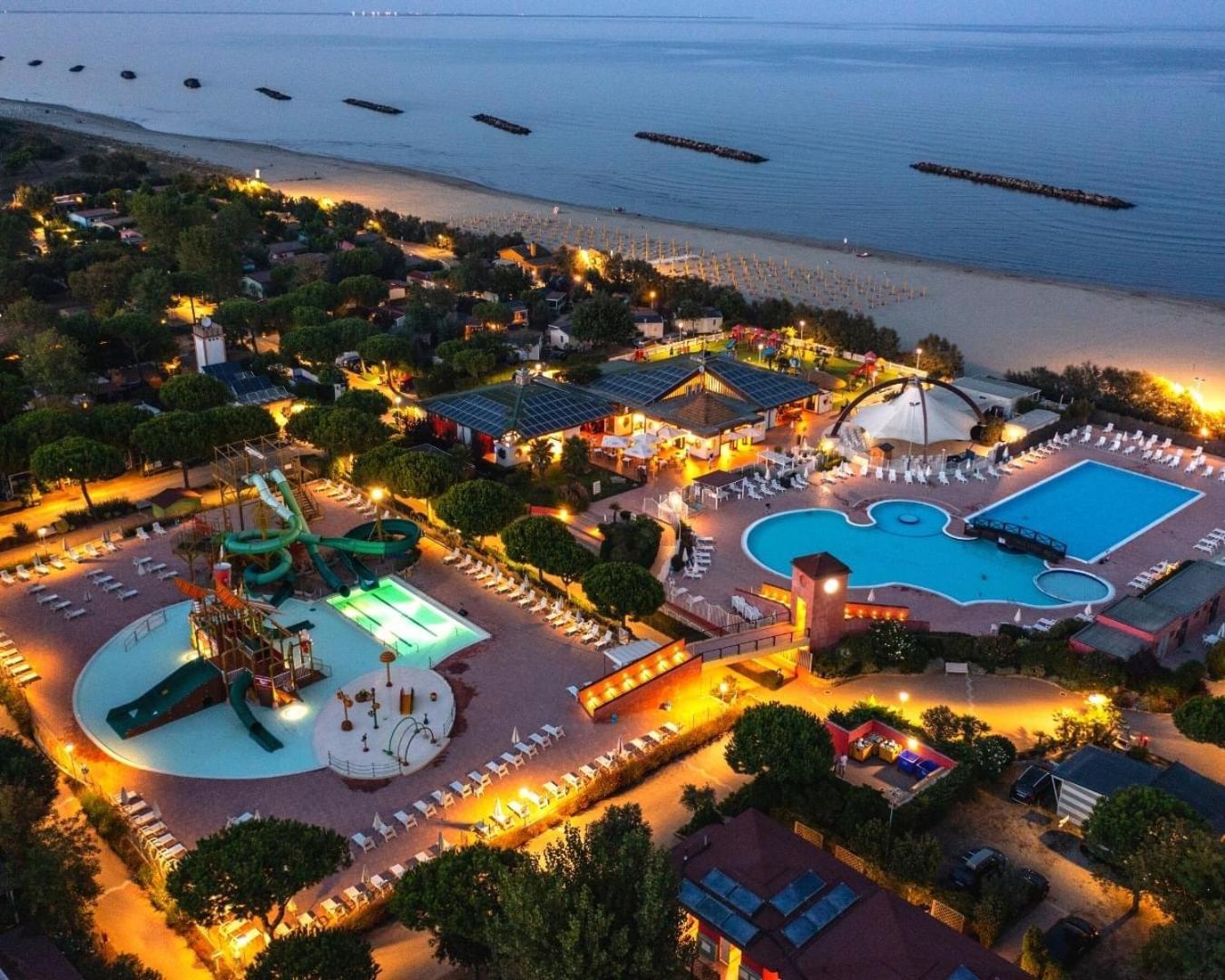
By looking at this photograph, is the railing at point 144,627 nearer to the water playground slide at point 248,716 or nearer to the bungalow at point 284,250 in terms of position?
the water playground slide at point 248,716

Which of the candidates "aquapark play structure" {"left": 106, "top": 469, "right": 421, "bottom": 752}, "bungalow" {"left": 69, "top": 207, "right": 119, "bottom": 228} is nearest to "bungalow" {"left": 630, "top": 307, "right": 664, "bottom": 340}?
"aquapark play structure" {"left": 106, "top": 469, "right": 421, "bottom": 752}

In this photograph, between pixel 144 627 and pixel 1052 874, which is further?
pixel 144 627

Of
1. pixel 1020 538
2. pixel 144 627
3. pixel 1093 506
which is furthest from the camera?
pixel 1093 506

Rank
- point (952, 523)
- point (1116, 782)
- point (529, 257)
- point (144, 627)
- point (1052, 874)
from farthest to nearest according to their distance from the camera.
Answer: point (529, 257)
point (952, 523)
point (144, 627)
point (1116, 782)
point (1052, 874)

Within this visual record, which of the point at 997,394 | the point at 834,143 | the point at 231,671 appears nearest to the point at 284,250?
the point at 997,394

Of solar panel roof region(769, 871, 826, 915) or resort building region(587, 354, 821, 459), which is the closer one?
solar panel roof region(769, 871, 826, 915)

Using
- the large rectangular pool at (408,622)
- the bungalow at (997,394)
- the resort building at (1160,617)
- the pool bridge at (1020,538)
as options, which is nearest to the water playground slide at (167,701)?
the large rectangular pool at (408,622)

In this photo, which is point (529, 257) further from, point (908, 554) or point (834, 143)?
point (834, 143)

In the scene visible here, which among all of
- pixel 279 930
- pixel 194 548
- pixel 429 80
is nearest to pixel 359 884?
pixel 279 930

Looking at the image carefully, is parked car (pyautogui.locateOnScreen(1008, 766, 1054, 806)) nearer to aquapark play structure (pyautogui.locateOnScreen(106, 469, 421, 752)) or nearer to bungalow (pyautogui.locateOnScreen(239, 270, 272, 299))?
aquapark play structure (pyautogui.locateOnScreen(106, 469, 421, 752))
